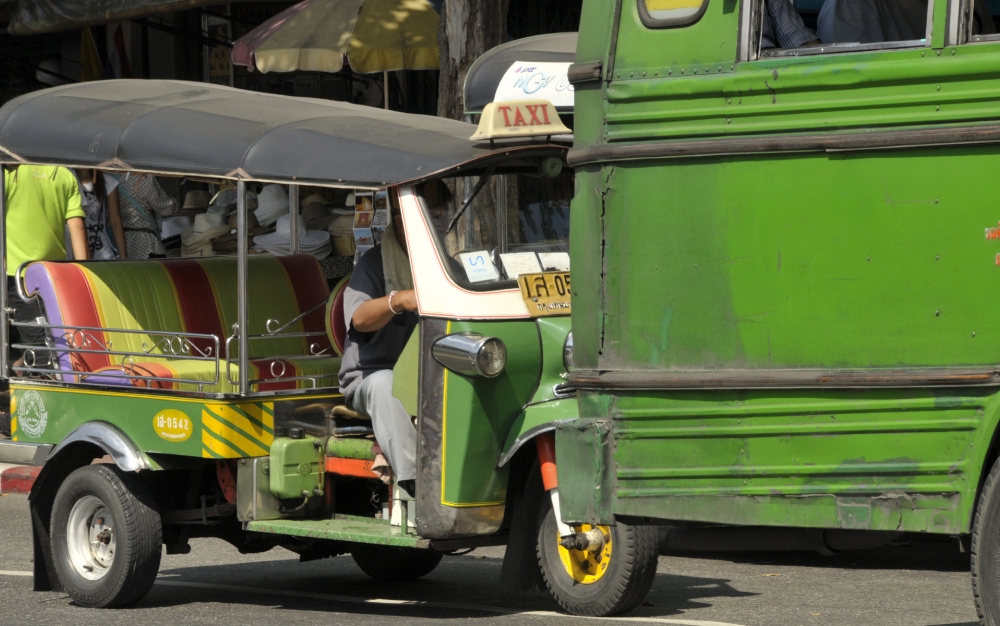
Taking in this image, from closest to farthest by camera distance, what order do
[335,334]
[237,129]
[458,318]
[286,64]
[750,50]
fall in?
1. [750,50]
2. [458,318]
3. [237,129]
4. [335,334]
5. [286,64]

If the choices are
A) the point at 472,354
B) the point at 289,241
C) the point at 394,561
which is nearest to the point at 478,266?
the point at 472,354

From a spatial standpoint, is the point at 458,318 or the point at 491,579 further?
the point at 491,579

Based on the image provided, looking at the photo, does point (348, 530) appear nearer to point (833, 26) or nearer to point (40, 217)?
point (833, 26)

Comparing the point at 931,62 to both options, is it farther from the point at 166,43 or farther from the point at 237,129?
the point at 166,43

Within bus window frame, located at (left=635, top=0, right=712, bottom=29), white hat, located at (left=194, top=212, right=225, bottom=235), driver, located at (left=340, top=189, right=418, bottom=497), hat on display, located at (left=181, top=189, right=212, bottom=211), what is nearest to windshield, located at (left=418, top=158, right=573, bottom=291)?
driver, located at (left=340, top=189, right=418, bottom=497)

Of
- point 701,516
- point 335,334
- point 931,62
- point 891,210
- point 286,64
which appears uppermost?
point 286,64

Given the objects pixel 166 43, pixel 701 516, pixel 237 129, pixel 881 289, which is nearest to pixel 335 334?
pixel 237 129

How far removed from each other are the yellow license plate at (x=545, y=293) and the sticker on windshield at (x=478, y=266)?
151 millimetres

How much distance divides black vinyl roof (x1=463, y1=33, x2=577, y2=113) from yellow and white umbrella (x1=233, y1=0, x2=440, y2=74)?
265cm

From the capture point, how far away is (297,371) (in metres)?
7.46

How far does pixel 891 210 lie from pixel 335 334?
362cm

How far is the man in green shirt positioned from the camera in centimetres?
962

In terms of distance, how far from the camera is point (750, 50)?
4.78 meters

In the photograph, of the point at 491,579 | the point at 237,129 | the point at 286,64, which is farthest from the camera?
the point at 286,64
